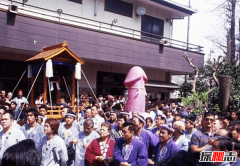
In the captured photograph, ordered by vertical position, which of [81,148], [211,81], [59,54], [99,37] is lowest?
[81,148]

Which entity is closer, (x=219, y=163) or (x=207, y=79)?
(x=219, y=163)

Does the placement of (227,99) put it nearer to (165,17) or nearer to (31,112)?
(31,112)

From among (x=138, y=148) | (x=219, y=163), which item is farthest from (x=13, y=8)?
(x=219, y=163)

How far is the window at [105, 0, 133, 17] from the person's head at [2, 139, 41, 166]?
12550 mm

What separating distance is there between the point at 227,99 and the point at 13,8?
314 inches

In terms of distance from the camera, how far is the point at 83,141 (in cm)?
497

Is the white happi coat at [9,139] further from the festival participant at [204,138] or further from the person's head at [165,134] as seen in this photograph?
the festival participant at [204,138]

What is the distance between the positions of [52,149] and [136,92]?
3958 millimetres

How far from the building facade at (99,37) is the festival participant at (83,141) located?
5825 millimetres

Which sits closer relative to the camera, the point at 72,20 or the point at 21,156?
the point at 21,156

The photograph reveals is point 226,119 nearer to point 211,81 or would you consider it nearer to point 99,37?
point 211,81

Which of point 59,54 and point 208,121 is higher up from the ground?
point 59,54

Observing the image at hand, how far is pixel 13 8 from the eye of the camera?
934 cm

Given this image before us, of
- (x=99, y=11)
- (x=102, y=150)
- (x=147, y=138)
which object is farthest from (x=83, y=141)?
(x=99, y=11)
